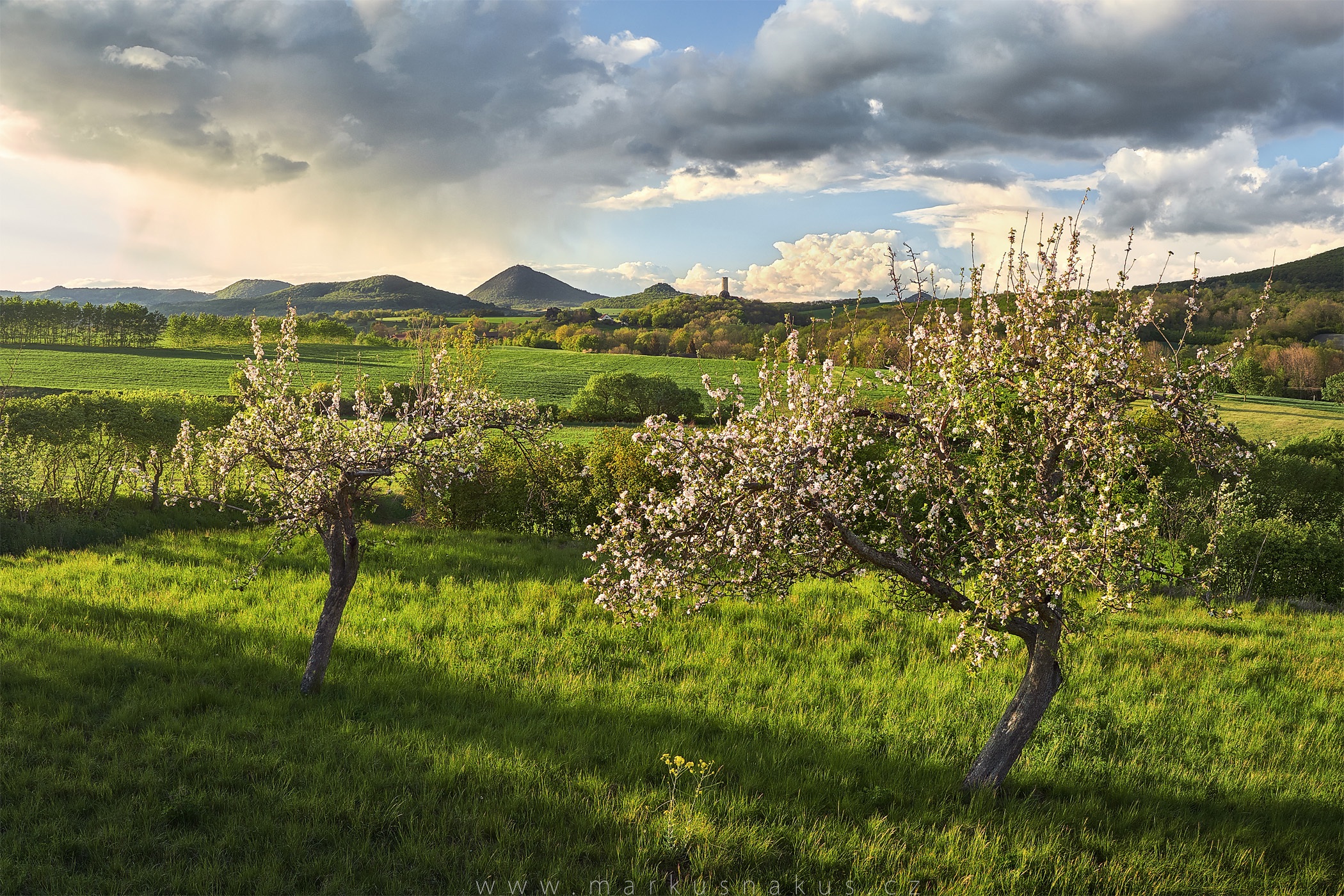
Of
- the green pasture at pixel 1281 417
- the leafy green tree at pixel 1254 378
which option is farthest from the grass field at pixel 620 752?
the leafy green tree at pixel 1254 378

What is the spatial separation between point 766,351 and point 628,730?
17.4 ft

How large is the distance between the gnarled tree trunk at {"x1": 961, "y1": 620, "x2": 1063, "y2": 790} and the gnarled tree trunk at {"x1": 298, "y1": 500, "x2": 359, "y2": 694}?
887 cm

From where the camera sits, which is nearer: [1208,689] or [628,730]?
[628,730]

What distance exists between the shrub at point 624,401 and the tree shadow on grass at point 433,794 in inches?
1188

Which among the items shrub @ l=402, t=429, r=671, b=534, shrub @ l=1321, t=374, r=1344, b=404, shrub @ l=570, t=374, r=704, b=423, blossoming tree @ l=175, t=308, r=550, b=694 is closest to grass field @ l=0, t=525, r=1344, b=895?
blossoming tree @ l=175, t=308, r=550, b=694

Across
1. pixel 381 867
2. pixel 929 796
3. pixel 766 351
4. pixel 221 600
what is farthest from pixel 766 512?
pixel 221 600

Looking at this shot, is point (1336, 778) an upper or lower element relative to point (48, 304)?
lower

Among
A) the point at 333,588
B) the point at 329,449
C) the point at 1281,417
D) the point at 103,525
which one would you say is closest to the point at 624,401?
the point at 103,525

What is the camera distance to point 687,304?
101688mm

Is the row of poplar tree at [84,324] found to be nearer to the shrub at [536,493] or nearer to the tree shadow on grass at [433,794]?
the shrub at [536,493]

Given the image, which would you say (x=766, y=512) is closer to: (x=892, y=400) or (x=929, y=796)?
→ (x=892, y=400)

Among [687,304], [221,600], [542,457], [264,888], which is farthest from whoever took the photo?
[687,304]

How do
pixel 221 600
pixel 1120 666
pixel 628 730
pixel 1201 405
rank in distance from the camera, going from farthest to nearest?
pixel 221 600 < pixel 1120 666 < pixel 628 730 < pixel 1201 405

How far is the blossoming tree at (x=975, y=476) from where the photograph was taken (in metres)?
6.81
